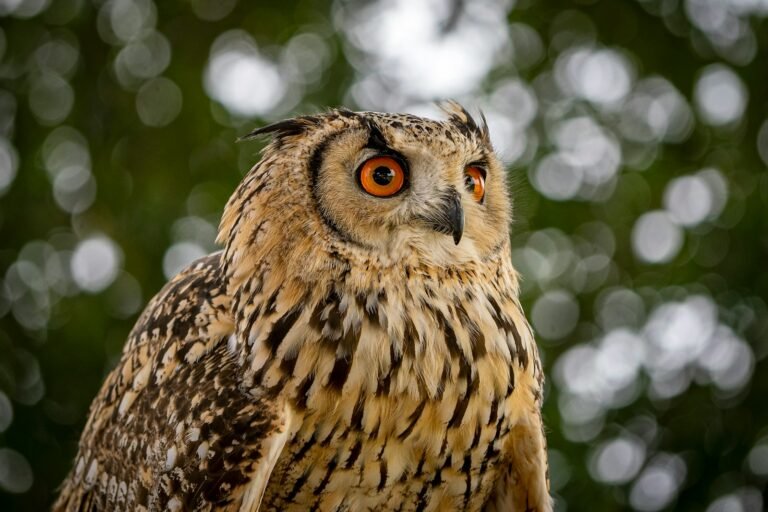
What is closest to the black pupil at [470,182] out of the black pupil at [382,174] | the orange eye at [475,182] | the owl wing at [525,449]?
the orange eye at [475,182]

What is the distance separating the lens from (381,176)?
2695 millimetres

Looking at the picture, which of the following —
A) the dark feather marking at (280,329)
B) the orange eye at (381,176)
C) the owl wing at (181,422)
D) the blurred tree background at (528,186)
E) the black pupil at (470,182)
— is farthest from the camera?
the blurred tree background at (528,186)

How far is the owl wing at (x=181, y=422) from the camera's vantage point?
2.45 m

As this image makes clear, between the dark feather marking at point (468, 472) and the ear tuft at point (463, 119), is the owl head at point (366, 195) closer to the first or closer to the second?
the ear tuft at point (463, 119)

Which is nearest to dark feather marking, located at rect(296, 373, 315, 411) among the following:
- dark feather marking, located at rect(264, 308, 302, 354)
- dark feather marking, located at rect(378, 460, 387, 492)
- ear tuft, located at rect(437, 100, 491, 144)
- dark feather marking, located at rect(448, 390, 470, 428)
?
dark feather marking, located at rect(264, 308, 302, 354)

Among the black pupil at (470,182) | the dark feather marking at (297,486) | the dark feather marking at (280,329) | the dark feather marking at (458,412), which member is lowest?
the dark feather marking at (297,486)

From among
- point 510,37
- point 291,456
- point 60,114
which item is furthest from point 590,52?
point 291,456

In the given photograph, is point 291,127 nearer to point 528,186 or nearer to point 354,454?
point 354,454

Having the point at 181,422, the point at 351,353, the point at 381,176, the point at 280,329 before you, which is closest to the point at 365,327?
the point at 351,353

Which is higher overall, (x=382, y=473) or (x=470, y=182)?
(x=470, y=182)

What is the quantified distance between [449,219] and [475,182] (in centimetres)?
31

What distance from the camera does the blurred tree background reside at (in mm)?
6211

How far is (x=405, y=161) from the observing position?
2711 mm

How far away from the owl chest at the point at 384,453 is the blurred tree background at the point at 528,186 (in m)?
3.57
